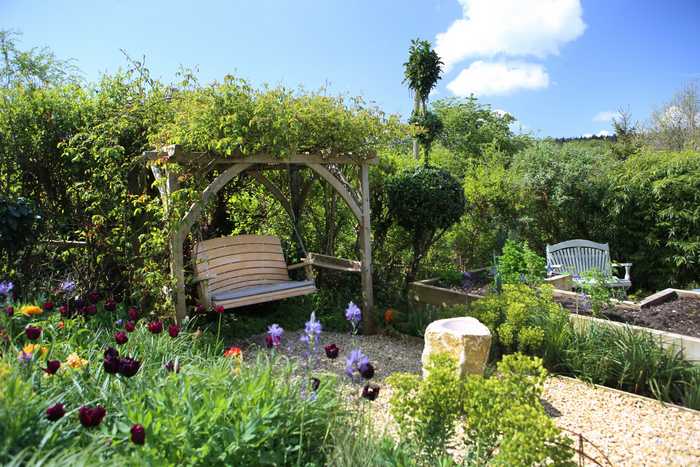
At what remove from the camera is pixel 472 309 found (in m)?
4.61

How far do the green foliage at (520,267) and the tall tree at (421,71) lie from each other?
2.00m

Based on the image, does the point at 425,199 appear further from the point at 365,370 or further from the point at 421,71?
the point at 365,370

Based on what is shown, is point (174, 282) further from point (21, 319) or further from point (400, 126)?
point (400, 126)

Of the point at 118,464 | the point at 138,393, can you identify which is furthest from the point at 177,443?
the point at 138,393

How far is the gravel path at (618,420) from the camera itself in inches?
116

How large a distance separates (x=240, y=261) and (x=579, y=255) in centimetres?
452

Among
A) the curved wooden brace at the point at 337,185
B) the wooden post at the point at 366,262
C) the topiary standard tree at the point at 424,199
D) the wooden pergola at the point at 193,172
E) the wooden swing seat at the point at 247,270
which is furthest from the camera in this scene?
the topiary standard tree at the point at 424,199

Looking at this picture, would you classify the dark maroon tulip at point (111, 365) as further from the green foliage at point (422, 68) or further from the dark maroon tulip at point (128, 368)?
the green foliage at point (422, 68)

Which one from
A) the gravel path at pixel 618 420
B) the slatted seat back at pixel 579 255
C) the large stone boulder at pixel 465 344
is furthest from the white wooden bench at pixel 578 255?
the large stone boulder at pixel 465 344

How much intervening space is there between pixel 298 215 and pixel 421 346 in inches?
87.1

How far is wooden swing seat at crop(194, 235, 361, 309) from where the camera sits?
181 inches

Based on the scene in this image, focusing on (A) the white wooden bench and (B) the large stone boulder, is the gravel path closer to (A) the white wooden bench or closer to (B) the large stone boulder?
(B) the large stone boulder

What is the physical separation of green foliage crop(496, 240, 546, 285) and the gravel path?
1.39 metres

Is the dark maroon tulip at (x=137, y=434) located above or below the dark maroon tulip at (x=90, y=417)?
below
